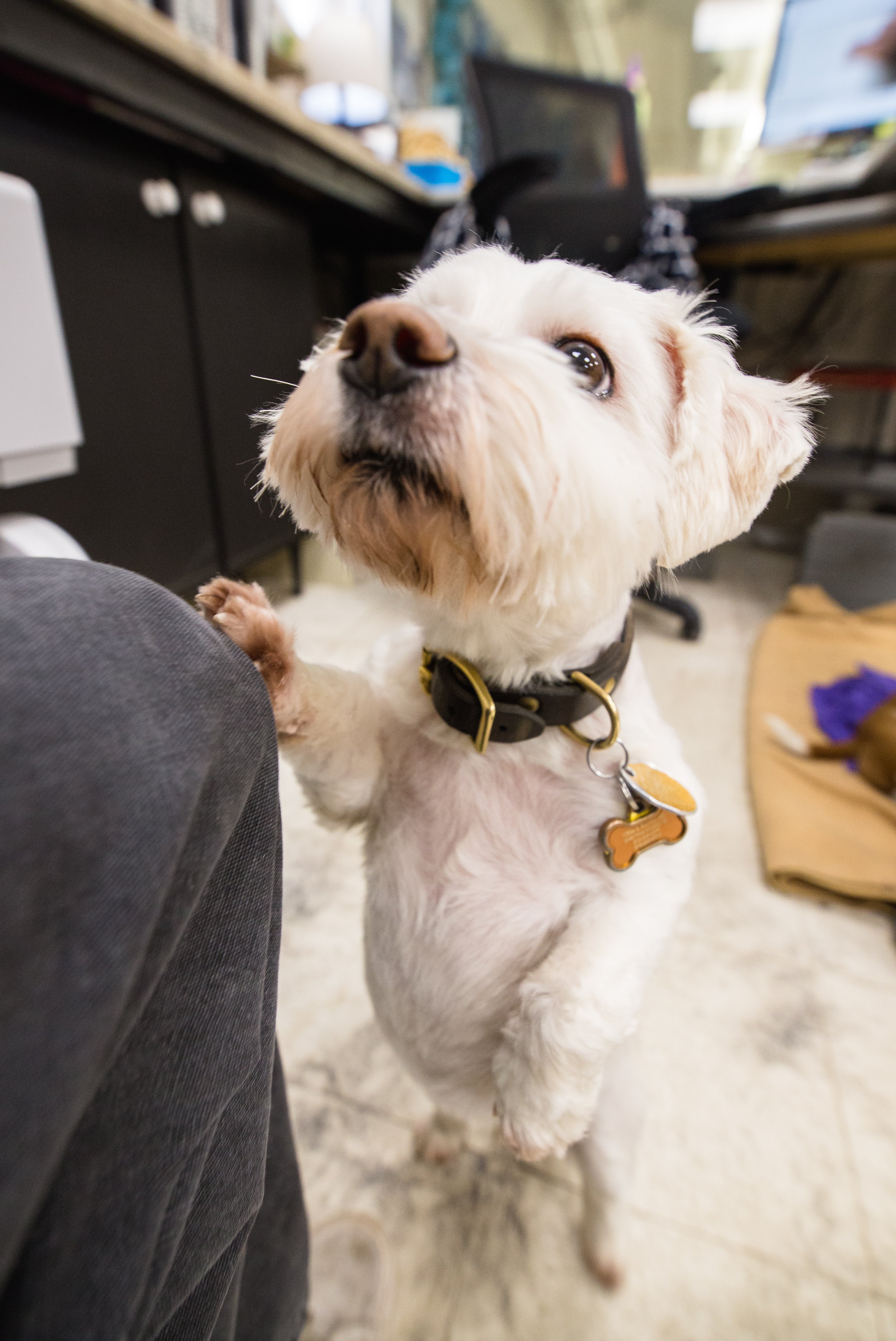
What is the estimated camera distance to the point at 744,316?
5.97ft

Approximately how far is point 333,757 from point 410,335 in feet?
1.08

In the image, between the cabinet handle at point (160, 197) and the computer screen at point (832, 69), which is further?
the computer screen at point (832, 69)

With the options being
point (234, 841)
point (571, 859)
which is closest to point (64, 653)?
point (234, 841)

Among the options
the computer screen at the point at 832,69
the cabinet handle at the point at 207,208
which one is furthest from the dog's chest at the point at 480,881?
the computer screen at the point at 832,69

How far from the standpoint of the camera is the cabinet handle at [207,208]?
5.01 ft

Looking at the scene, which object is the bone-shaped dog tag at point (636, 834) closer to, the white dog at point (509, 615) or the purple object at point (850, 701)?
the white dog at point (509, 615)

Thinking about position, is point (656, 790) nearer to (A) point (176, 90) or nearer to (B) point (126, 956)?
(B) point (126, 956)

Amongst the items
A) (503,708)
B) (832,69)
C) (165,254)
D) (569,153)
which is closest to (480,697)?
(503,708)

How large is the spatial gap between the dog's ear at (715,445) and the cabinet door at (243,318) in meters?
1.17

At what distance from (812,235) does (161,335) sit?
1986 mm

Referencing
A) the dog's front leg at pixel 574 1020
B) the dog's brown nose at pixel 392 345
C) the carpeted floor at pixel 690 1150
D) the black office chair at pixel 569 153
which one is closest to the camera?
the dog's brown nose at pixel 392 345

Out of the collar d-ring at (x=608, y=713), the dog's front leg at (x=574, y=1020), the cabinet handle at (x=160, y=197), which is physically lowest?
the dog's front leg at (x=574, y=1020)

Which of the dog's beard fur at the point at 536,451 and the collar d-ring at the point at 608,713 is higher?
the dog's beard fur at the point at 536,451

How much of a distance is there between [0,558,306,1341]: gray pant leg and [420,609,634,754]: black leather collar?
0.22m
